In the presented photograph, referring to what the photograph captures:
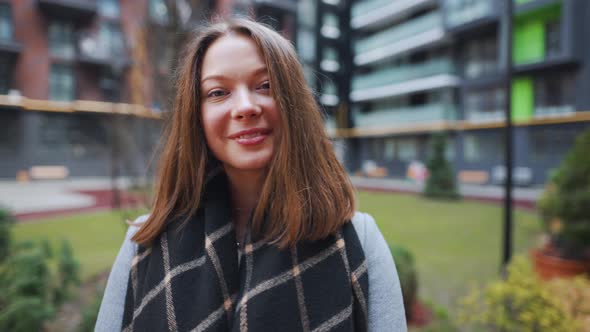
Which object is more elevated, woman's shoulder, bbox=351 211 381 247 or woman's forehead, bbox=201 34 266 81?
woman's forehead, bbox=201 34 266 81

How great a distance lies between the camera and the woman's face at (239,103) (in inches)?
36.7

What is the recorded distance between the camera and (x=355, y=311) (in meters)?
0.93

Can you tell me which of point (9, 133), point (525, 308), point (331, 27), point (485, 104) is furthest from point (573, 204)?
point (9, 133)

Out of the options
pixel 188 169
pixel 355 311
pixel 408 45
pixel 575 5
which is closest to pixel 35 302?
Answer: pixel 188 169

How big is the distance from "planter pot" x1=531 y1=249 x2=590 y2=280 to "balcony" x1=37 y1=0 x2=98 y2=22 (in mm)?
17845

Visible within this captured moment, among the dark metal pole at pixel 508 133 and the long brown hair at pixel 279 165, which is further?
the dark metal pole at pixel 508 133

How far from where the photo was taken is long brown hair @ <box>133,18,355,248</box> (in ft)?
3.07

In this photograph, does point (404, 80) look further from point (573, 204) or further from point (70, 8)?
point (573, 204)

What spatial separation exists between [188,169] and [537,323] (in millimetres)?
2224

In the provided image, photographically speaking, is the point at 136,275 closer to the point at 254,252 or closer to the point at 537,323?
the point at 254,252

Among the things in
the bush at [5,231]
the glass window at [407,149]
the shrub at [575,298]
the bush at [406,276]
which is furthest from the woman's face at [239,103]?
the glass window at [407,149]

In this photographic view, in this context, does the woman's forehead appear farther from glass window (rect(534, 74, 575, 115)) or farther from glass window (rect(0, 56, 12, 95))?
glass window (rect(534, 74, 575, 115))

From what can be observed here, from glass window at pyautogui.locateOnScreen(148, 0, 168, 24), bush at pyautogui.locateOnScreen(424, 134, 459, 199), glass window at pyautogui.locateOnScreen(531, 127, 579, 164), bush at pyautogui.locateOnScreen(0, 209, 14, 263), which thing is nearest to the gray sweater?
bush at pyautogui.locateOnScreen(0, 209, 14, 263)

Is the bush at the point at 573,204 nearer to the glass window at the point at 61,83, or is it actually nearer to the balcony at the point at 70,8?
the balcony at the point at 70,8
